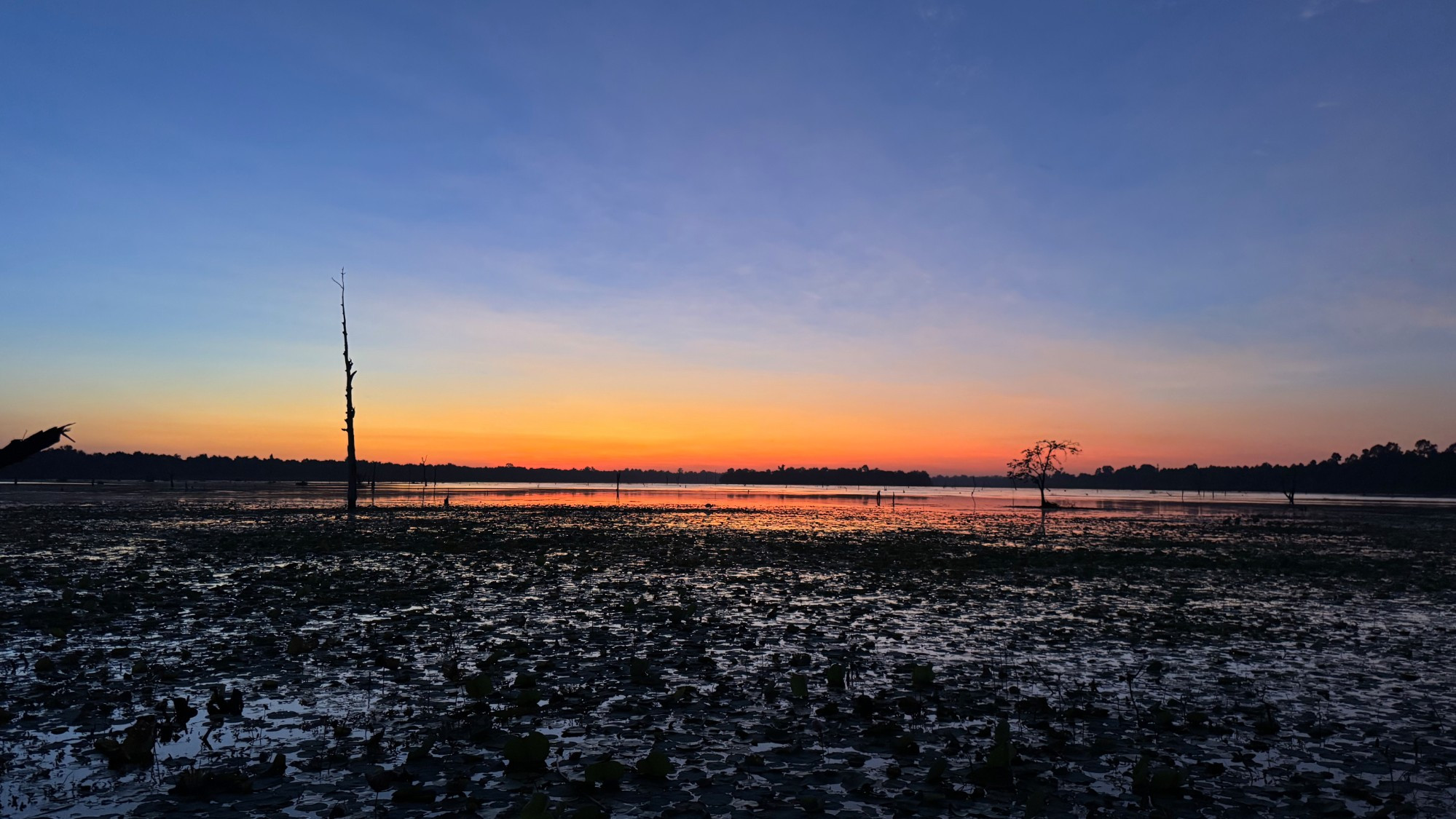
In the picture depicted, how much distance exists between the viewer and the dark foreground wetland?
21.1 feet

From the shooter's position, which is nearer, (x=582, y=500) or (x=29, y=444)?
(x=29, y=444)

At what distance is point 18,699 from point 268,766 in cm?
427

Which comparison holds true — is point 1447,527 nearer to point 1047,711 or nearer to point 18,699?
point 1047,711

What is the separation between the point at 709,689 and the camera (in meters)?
9.80

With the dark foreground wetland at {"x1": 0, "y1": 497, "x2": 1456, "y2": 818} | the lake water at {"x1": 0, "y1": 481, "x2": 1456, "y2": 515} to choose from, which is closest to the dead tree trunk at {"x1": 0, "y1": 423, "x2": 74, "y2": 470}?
the dark foreground wetland at {"x1": 0, "y1": 497, "x2": 1456, "y2": 818}

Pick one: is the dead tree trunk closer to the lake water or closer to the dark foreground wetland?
the dark foreground wetland

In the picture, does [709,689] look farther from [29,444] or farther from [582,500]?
[582,500]

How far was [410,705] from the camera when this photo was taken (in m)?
8.73

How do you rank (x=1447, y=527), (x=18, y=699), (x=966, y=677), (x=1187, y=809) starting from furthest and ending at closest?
(x=1447, y=527) < (x=966, y=677) < (x=18, y=699) < (x=1187, y=809)

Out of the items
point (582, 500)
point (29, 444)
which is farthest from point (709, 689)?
point (582, 500)

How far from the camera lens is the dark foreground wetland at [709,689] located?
6.43m

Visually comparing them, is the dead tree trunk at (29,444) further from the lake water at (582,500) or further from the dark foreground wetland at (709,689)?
the lake water at (582,500)

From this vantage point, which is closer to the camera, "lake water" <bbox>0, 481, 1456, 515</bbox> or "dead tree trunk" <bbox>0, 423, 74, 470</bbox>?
"dead tree trunk" <bbox>0, 423, 74, 470</bbox>

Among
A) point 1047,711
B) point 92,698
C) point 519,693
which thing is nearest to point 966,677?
point 1047,711
